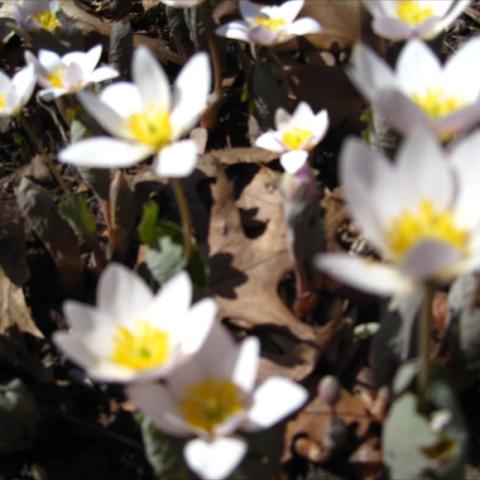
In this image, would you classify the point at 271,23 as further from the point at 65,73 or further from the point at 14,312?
the point at 14,312

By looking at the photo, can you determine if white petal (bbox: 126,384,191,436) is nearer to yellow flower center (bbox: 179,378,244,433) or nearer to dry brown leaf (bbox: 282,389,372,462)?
yellow flower center (bbox: 179,378,244,433)

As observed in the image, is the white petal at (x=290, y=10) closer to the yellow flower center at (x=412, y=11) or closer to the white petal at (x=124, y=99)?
the yellow flower center at (x=412, y=11)

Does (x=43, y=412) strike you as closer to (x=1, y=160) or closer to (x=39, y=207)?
(x=39, y=207)

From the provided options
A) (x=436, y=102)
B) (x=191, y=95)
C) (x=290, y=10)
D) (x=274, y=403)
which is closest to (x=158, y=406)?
(x=274, y=403)

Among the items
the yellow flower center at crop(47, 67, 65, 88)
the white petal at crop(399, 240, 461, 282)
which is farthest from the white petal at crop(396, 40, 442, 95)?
the yellow flower center at crop(47, 67, 65, 88)

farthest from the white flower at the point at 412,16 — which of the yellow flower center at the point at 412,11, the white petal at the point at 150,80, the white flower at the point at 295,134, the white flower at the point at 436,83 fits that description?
the white petal at the point at 150,80

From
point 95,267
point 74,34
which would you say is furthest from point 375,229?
point 74,34
